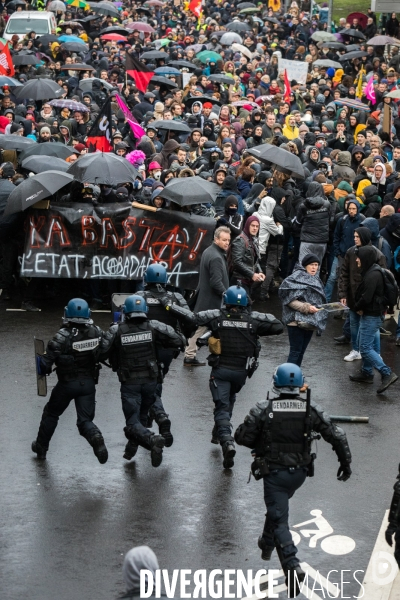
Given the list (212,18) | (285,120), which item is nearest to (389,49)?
(212,18)

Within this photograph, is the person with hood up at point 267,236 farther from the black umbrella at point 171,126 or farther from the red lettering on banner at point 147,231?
the black umbrella at point 171,126

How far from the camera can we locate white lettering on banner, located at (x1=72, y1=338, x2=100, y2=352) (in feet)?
31.7

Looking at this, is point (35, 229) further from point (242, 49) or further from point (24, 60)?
point (242, 49)

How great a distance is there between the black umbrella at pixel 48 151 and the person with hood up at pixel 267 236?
131 inches

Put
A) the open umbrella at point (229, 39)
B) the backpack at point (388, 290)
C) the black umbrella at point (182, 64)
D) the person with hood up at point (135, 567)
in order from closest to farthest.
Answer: the person with hood up at point (135, 567) → the backpack at point (388, 290) → the black umbrella at point (182, 64) → the open umbrella at point (229, 39)

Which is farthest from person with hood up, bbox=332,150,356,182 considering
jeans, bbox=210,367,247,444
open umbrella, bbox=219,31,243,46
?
open umbrella, bbox=219,31,243,46

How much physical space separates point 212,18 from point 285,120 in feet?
53.9

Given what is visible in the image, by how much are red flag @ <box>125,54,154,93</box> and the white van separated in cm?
862

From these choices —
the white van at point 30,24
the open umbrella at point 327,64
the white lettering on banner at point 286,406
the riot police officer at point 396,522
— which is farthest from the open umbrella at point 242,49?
the riot police officer at point 396,522

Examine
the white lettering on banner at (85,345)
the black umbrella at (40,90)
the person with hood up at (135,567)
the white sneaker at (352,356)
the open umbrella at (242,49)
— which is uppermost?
the person with hood up at (135,567)

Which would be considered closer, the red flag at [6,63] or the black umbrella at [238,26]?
the red flag at [6,63]

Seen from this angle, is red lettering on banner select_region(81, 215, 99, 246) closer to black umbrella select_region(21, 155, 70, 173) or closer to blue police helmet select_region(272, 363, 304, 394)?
black umbrella select_region(21, 155, 70, 173)

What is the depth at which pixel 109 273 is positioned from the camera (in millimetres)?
14969

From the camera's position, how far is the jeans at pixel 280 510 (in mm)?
7797
